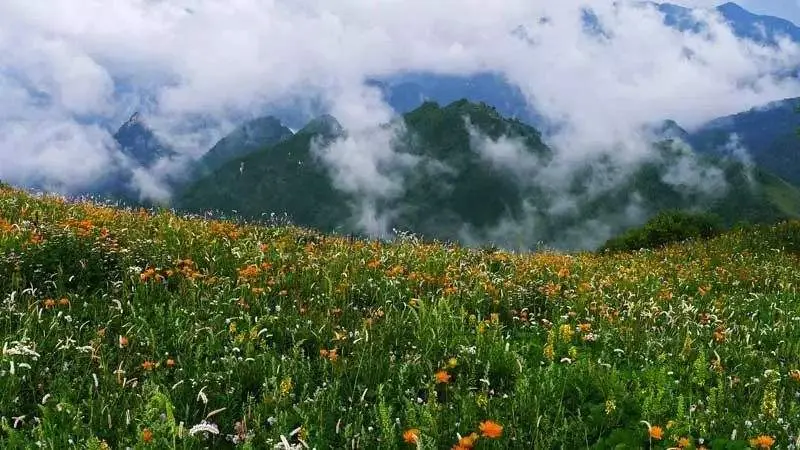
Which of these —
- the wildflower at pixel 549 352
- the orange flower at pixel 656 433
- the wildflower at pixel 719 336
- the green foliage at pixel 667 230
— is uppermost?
the green foliage at pixel 667 230

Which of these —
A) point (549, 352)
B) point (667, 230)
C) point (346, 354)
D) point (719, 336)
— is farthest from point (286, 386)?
point (667, 230)

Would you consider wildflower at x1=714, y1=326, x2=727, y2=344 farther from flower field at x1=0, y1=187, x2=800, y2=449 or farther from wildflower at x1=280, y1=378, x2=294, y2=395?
wildflower at x1=280, y1=378, x2=294, y2=395

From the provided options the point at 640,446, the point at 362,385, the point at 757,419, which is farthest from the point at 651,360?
the point at 362,385

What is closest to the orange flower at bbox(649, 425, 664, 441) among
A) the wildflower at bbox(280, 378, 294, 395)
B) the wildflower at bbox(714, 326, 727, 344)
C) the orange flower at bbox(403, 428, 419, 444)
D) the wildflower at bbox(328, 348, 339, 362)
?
the orange flower at bbox(403, 428, 419, 444)

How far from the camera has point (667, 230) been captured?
32.0m

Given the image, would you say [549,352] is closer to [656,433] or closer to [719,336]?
[656,433]

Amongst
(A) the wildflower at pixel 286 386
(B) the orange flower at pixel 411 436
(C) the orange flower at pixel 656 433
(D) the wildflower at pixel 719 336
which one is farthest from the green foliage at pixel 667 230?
(B) the orange flower at pixel 411 436

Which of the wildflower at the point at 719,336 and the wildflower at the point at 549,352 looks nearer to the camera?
the wildflower at the point at 549,352

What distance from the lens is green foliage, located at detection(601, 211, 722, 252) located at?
101 feet

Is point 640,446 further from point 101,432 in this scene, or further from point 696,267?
point 696,267

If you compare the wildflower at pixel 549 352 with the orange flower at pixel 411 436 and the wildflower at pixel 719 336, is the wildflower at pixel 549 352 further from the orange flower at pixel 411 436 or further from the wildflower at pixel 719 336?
the wildflower at pixel 719 336

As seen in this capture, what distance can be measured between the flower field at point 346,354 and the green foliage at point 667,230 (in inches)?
874

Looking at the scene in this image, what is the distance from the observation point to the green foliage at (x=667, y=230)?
30922mm

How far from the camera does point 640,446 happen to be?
380cm
